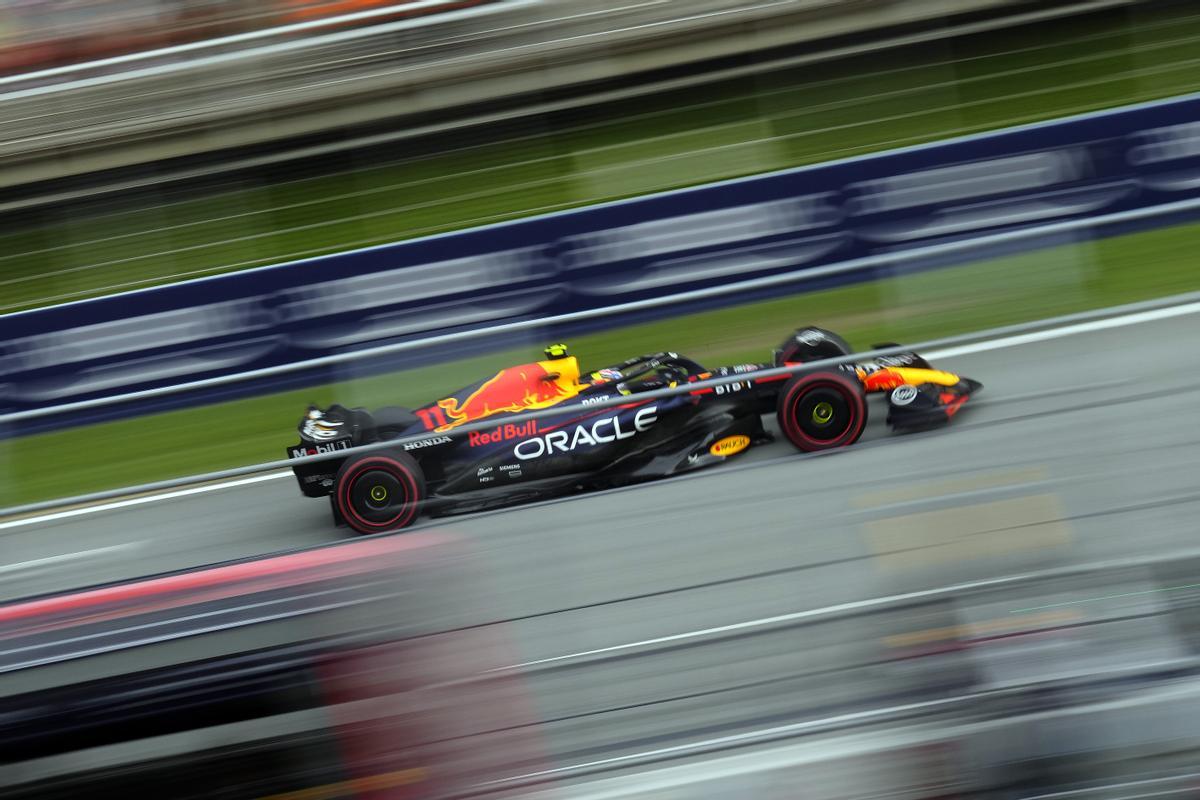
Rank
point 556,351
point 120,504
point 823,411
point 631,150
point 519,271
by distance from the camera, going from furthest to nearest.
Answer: point 631,150
point 519,271
point 823,411
point 556,351
point 120,504

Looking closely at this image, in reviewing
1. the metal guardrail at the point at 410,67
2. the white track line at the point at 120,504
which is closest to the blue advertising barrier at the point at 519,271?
the metal guardrail at the point at 410,67

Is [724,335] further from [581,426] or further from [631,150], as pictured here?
[631,150]

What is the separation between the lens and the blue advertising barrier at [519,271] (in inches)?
275

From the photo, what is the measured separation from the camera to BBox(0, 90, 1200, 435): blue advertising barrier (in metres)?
6.98

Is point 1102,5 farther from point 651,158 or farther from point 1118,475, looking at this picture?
point 1118,475

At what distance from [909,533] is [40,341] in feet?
22.6

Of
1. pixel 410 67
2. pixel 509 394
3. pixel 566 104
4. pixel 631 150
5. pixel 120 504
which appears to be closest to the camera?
pixel 120 504

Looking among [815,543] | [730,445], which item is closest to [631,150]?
[730,445]

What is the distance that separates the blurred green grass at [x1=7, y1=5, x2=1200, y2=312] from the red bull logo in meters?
6.02

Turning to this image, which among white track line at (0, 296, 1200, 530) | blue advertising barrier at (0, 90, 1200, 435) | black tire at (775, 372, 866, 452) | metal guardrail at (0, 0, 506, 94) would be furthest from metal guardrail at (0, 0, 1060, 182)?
white track line at (0, 296, 1200, 530)

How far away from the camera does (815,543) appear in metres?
2.50

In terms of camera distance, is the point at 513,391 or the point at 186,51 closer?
the point at 513,391

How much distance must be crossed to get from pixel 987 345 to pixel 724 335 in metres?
0.88

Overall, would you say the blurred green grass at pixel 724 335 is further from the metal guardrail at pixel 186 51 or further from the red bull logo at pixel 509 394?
the metal guardrail at pixel 186 51
